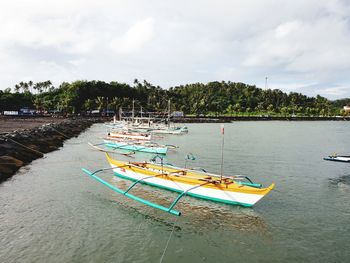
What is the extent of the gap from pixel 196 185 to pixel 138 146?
83.8 ft

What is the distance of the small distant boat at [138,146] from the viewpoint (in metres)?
42.4

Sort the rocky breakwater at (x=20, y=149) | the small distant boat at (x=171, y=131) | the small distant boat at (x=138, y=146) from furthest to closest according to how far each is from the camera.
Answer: the small distant boat at (x=171, y=131) → the small distant boat at (x=138, y=146) → the rocky breakwater at (x=20, y=149)

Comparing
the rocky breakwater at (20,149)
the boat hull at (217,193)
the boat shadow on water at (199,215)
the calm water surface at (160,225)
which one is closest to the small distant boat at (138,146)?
the rocky breakwater at (20,149)

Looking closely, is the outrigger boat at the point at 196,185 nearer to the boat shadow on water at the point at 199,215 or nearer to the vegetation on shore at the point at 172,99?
the boat shadow on water at the point at 199,215

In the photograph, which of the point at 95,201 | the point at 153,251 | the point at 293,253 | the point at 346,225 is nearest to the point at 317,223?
the point at 346,225

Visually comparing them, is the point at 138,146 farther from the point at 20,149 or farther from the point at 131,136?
the point at 20,149

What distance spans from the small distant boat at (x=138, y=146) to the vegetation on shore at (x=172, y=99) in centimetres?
8283

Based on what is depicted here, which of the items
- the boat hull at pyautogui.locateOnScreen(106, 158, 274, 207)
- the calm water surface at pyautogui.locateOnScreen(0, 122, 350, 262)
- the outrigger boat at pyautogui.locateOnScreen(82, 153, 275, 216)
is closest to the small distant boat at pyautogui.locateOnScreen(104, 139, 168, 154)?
the calm water surface at pyautogui.locateOnScreen(0, 122, 350, 262)

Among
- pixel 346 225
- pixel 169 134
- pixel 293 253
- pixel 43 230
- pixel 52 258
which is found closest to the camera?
pixel 52 258

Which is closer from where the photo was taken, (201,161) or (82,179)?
(82,179)

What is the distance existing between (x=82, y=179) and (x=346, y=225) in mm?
19889

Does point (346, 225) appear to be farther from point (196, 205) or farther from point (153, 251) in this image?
point (153, 251)

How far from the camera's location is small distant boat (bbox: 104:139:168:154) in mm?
42406

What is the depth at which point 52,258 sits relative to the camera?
1370 centimetres
